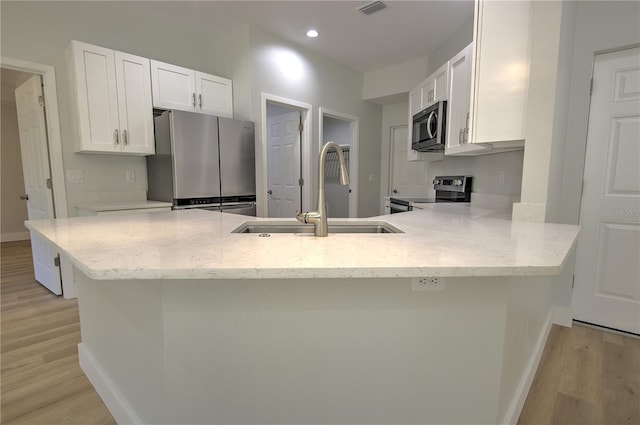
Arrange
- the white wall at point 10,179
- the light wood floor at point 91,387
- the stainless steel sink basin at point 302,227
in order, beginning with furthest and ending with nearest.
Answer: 1. the white wall at point 10,179
2. the stainless steel sink basin at point 302,227
3. the light wood floor at point 91,387

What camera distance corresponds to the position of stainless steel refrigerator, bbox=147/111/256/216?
2.90 meters

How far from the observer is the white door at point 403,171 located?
494cm

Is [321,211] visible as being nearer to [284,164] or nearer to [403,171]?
[284,164]

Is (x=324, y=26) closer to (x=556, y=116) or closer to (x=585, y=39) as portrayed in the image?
(x=585, y=39)

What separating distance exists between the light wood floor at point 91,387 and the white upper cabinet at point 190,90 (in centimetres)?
210

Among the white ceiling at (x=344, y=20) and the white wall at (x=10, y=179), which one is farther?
the white wall at (x=10, y=179)

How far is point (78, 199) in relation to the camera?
2891 millimetres

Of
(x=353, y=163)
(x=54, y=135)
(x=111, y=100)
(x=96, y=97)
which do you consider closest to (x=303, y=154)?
(x=353, y=163)

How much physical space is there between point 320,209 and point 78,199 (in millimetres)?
2743

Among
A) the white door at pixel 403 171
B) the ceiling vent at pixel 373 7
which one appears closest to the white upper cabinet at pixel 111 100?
the ceiling vent at pixel 373 7

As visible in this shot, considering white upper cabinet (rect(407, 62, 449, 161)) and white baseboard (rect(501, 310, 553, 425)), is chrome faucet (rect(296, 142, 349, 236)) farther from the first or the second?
white upper cabinet (rect(407, 62, 449, 161))

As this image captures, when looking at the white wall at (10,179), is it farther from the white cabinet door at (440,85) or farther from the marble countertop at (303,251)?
the white cabinet door at (440,85)

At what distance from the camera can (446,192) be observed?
11.8 ft

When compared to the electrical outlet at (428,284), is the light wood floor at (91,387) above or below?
below
